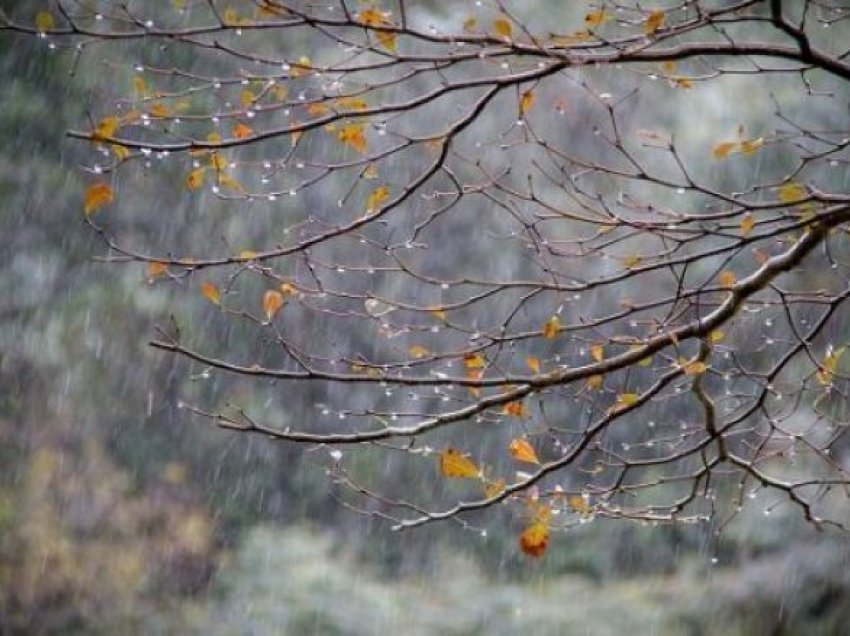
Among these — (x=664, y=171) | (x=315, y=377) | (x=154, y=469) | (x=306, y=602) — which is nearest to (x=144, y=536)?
(x=154, y=469)

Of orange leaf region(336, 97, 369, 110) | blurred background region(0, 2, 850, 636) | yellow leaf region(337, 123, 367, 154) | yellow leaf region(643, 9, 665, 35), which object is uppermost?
yellow leaf region(643, 9, 665, 35)

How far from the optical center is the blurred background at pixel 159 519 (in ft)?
17.0

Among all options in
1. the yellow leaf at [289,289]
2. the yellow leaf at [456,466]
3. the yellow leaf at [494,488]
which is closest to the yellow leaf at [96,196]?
the yellow leaf at [289,289]

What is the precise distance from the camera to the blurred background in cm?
519

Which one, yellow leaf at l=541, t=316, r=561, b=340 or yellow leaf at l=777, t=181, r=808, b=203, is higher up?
yellow leaf at l=777, t=181, r=808, b=203

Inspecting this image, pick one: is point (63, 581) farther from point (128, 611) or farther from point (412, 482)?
point (412, 482)

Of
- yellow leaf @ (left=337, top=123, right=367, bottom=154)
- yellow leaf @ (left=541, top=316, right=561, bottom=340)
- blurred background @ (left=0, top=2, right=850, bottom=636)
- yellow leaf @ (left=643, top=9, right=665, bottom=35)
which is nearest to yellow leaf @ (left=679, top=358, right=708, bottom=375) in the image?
yellow leaf @ (left=541, top=316, right=561, bottom=340)

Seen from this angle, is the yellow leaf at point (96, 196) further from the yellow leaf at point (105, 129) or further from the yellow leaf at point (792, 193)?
the yellow leaf at point (792, 193)

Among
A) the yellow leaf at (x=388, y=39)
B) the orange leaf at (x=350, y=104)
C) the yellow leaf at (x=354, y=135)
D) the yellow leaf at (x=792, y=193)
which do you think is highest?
the yellow leaf at (x=388, y=39)

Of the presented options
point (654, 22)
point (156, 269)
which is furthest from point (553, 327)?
point (156, 269)

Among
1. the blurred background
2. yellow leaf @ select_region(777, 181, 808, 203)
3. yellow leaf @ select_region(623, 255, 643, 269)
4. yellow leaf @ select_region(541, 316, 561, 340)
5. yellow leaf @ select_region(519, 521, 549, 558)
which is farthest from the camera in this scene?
the blurred background

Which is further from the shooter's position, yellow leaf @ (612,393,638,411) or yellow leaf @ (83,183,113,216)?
yellow leaf @ (612,393,638,411)

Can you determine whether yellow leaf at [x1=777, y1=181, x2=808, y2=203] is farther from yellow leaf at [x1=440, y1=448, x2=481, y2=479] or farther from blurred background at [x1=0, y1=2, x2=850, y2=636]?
blurred background at [x1=0, y1=2, x2=850, y2=636]

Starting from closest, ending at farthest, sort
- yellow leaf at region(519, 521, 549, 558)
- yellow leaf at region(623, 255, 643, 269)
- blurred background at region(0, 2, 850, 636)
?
yellow leaf at region(623, 255, 643, 269) → yellow leaf at region(519, 521, 549, 558) → blurred background at region(0, 2, 850, 636)
